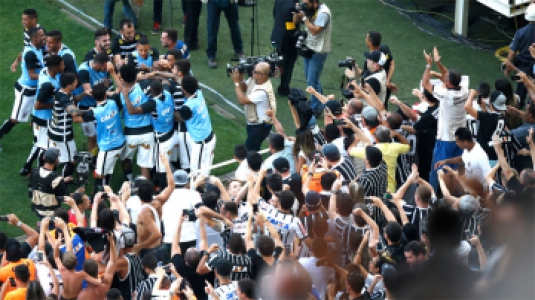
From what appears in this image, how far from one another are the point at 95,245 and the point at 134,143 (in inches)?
95.4

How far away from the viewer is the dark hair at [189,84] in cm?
711

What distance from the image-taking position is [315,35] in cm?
909

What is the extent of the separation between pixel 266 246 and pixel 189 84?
2926 mm

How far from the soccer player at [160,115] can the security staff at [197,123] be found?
5.2 inches

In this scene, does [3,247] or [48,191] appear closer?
[3,247]

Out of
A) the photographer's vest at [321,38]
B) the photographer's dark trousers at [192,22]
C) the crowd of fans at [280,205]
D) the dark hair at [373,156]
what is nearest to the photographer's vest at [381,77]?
the crowd of fans at [280,205]

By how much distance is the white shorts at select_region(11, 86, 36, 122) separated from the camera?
8.20 m

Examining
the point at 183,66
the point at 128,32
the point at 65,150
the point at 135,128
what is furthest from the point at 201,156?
the point at 128,32

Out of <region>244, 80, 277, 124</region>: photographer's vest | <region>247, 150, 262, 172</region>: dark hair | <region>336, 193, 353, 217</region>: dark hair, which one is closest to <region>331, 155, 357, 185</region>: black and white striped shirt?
<region>247, 150, 262, 172</region>: dark hair

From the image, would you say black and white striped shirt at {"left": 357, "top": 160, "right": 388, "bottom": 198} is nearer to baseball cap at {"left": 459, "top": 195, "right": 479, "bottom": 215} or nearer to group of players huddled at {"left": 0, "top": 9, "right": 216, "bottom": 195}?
group of players huddled at {"left": 0, "top": 9, "right": 216, "bottom": 195}

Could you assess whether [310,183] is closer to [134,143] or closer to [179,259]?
[179,259]

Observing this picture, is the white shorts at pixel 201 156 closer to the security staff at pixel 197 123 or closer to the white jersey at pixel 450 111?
the security staff at pixel 197 123

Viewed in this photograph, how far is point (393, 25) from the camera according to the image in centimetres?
1173

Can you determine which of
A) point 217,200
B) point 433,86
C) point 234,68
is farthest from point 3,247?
point 433,86
